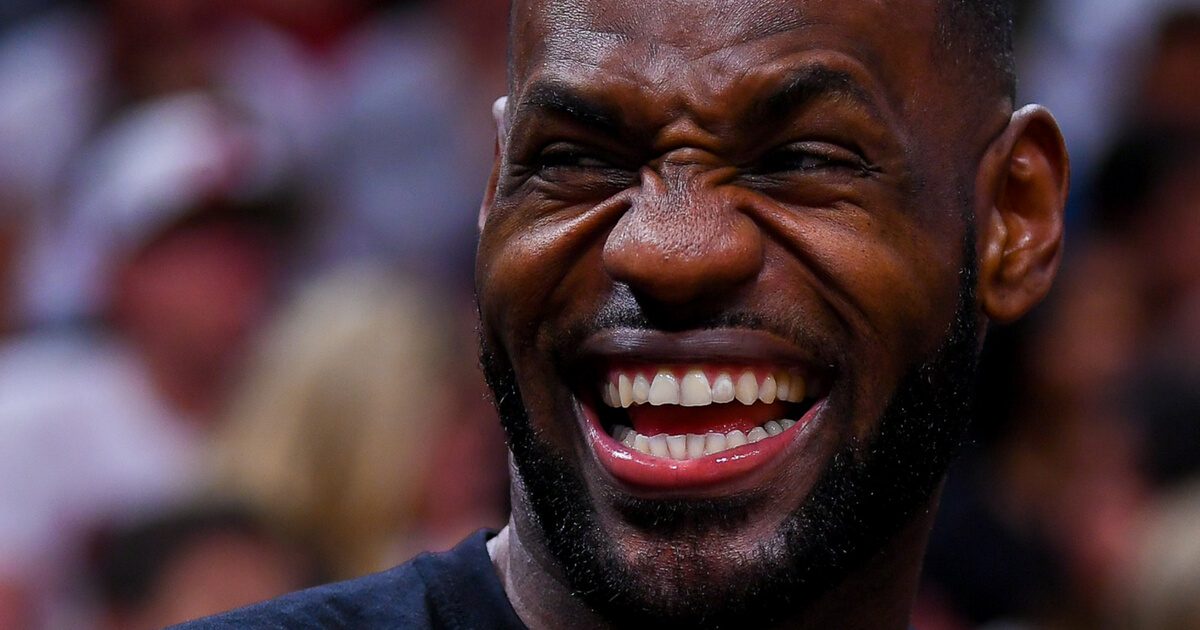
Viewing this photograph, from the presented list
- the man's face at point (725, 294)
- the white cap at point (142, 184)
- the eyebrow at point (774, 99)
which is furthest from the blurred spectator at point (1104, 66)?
the eyebrow at point (774, 99)

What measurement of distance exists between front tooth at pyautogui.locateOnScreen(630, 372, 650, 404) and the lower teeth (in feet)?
0.19

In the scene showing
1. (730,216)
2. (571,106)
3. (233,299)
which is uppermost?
(571,106)

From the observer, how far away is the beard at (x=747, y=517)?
7.32ft

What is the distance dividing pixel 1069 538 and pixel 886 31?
2981 mm

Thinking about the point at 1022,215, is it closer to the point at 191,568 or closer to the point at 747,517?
the point at 747,517

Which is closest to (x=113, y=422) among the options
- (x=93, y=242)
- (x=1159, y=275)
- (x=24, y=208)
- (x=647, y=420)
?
(x=93, y=242)

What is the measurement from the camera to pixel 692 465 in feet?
7.41

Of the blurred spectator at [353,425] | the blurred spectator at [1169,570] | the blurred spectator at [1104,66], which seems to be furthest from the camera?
Answer: the blurred spectator at [1104,66]

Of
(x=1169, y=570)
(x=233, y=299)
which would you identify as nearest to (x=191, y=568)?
(x=233, y=299)

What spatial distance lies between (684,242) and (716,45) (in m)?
0.29

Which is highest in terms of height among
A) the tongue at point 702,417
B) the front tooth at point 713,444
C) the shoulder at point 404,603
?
the tongue at point 702,417

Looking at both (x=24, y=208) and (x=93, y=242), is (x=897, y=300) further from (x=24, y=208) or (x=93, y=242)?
(x=24, y=208)

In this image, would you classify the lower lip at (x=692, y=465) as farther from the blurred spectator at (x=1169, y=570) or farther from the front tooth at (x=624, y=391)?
the blurred spectator at (x=1169, y=570)

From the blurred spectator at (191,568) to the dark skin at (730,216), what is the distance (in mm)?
1754
